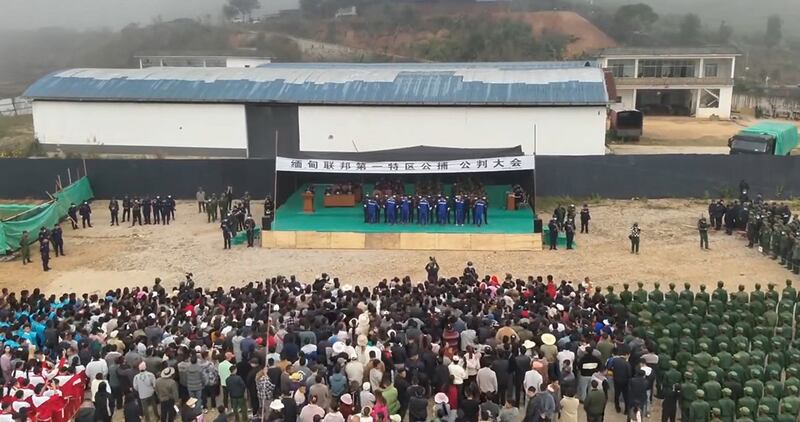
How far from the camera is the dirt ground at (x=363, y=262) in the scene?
19656 millimetres

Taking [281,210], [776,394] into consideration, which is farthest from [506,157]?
[776,394]

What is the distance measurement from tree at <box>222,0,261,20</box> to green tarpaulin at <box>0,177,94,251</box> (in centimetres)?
10232

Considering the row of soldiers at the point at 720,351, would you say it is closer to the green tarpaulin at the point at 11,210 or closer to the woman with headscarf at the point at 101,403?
the woman with headscarf at the point at 101,403

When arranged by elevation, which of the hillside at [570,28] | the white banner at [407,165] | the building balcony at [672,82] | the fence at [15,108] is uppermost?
the hillside at [570,28]

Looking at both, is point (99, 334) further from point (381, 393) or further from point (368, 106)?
point (368, 106)

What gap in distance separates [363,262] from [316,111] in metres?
11.2

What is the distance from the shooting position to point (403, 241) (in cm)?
2222

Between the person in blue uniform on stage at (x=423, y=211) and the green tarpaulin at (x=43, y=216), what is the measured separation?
11748 mm

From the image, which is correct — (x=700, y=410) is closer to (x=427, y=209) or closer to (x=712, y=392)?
(x=712, y=392)

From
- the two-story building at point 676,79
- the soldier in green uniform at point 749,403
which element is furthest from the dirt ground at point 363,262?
the two-story building at point 676,79

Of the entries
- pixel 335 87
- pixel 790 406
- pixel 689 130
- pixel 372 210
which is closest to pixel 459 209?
pixel 372 210

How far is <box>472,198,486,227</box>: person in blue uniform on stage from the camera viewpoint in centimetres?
2277

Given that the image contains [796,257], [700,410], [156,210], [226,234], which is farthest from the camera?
[156,210]

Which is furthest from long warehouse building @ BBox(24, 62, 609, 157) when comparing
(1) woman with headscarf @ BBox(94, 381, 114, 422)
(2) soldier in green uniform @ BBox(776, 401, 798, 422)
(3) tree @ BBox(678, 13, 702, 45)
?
(3) tree @ BBox(678, 13, 702, 45)
